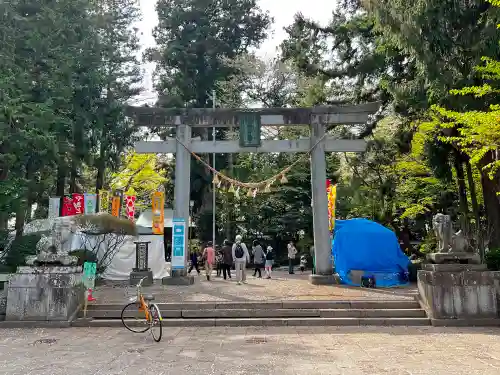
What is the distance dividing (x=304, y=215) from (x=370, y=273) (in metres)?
11.9

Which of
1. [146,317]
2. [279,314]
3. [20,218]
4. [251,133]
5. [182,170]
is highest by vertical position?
[251,133]

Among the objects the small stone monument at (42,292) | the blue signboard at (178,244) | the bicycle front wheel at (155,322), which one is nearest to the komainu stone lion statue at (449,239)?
the bicycle front wheel at (155,322)

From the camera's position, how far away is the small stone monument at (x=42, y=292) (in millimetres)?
8898

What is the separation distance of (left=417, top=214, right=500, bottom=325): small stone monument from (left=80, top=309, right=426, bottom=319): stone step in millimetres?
508

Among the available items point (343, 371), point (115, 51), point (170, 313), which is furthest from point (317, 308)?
point (115, 51)

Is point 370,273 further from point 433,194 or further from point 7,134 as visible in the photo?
point 7,134

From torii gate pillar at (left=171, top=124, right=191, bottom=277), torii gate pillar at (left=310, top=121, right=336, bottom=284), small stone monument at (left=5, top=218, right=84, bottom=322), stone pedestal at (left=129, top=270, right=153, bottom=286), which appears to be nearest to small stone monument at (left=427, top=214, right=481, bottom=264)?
torii gate pillar at (left=310, top=121, right=336, bottom=284)

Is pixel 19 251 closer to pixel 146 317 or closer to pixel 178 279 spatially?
pixel 178 279

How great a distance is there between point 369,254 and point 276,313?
543 cm

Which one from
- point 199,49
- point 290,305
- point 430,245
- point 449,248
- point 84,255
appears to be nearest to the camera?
point 449,248

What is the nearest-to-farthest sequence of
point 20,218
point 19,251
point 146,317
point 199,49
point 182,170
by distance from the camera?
point 146,317 → point 19,251 → point 182,170 → point 20,218 → point 199,49

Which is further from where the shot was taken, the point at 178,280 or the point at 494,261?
the point at 178,280

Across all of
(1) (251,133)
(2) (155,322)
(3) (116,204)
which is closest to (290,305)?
(2) (155,322)

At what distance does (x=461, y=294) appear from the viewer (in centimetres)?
891
